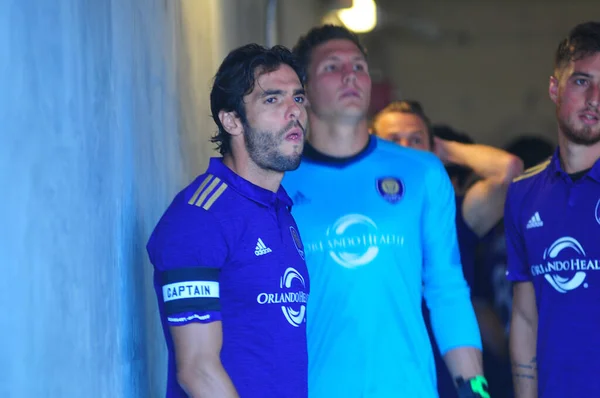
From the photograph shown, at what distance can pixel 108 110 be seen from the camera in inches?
101

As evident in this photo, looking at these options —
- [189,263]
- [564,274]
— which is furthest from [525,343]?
[189,263]

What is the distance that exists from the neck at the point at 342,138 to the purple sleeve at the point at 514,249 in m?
0.58

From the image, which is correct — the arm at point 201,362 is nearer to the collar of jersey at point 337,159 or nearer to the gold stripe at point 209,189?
the gold stripe at point 209,189

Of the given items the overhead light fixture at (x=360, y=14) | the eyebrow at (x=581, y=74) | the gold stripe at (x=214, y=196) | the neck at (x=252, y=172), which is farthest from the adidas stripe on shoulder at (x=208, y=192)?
the overhead light fixture at (x=360, y=14)

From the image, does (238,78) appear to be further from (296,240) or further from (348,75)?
(348,75)

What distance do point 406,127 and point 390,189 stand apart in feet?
4.19

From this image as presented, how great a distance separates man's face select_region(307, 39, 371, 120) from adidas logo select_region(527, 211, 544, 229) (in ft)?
2.17

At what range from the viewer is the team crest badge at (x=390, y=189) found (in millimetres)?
3260

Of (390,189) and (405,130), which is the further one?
(405,130)

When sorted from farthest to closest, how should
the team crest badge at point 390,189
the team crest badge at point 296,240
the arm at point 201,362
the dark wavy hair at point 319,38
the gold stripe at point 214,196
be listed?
1. the dark wavy hair at point 319,38
2. the team crest badge at point 390,189
3. the team crest badge at point 296,240
4. the gold stripe at point 214,196
5. the arm at point 201,362

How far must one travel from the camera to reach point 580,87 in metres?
3.40

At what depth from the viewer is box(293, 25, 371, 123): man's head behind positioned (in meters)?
3.43

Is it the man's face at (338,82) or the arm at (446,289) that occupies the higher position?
the man's face at (338,82)

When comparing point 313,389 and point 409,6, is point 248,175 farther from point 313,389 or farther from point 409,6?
point 409,6
